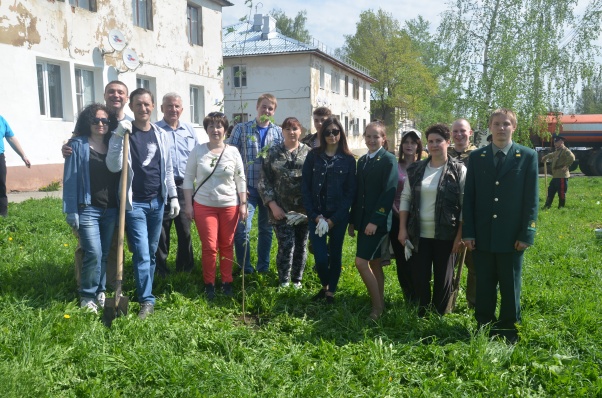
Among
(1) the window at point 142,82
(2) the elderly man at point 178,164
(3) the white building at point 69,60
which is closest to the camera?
(2) the elderly man at point 178,164

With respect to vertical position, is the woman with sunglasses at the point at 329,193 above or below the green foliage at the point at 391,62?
below

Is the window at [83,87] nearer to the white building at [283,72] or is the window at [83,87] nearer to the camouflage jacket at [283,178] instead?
the camouflage jacket at [283,178]

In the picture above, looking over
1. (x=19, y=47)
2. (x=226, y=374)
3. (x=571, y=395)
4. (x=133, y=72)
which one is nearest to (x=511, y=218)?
(x=571, y=395)

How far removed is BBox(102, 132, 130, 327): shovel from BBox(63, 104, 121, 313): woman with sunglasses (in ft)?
0.83

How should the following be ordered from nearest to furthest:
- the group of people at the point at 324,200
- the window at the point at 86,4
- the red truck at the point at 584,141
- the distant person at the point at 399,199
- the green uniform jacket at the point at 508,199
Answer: the green uniform jacket at the point at 508,199
the group of people at the point at 324,200
the distant person at the point at 399,199
the window at the point at 86,4
the red truck at the point at 584,141

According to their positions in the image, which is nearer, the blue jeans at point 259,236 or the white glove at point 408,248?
the white glove at point 408,248

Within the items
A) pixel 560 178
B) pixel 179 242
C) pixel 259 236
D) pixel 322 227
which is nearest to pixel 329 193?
pixel 322 227

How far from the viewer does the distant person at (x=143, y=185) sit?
4.47 meters

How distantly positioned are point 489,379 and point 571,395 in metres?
0.51

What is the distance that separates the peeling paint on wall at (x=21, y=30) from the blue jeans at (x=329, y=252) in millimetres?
9676

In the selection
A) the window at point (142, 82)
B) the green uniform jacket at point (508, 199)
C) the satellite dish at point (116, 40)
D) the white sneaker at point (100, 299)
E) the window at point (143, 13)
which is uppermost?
the window at point (143, 13)

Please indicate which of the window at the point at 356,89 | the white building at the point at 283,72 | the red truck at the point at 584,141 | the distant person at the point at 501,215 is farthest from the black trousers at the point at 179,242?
the window at the point at 356,89

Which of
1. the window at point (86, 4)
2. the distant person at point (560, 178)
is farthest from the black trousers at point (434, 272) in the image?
the window at point (86, 4)

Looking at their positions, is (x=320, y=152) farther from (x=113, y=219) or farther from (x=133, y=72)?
(x=133, y=72)
